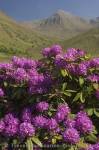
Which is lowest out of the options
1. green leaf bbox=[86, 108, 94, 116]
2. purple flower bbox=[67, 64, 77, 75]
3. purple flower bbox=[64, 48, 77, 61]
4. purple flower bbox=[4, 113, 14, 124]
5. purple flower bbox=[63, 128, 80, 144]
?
purple flower bbox=[63, 128, 80, 144]

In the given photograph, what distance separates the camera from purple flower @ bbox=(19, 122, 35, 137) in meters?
5.38

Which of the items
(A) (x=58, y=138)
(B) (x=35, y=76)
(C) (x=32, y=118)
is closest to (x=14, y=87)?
(B) (x=35, y=76)

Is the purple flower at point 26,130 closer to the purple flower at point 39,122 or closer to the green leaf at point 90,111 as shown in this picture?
the purple flower at point 39,122

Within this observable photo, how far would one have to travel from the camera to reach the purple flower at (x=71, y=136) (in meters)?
5.25

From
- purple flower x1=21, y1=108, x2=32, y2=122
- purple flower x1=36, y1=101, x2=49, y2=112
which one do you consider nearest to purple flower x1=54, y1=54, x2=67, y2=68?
purple flower x1=36, y1=101, x2=49, y2=112

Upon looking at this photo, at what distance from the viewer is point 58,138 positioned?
5480 millimetres

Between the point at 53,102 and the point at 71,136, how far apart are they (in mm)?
719

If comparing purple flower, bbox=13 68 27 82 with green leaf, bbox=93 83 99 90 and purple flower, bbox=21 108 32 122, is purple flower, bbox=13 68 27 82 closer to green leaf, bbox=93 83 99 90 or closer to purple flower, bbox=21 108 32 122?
purple flower, bbox=21 108 32 122

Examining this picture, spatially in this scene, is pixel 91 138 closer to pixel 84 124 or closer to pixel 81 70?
pixel 84 124

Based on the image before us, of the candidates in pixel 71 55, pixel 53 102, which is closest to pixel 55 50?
pixel 71 55

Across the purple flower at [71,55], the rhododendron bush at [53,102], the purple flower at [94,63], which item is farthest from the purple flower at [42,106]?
the purple flower at [94,63]

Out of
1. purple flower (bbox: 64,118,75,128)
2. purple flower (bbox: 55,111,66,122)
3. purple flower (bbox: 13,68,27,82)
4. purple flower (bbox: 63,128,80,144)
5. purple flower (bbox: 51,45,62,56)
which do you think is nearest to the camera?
purple flower (bbox: 63,128,80,144)

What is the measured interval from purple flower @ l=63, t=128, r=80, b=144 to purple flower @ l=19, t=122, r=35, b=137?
1.35 feet

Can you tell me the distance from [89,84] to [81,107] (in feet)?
1.10
